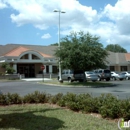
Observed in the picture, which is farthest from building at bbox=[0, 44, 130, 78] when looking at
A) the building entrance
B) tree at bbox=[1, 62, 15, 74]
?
tree at bbox=[1, 62, 15, 74]

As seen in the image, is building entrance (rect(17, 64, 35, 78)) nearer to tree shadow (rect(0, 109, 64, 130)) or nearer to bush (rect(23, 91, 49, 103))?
bush (rect(23, 91, 49, 103))

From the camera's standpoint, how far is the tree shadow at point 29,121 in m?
7.09

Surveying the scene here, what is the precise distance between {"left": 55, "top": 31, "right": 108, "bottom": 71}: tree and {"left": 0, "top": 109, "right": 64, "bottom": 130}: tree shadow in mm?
18883

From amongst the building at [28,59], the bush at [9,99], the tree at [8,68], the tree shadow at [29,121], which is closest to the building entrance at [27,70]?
the building at [28,59]

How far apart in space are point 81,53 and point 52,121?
66.1ft

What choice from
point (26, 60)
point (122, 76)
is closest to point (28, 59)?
point (26, 60)

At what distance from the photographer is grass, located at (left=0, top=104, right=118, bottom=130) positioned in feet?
22.9

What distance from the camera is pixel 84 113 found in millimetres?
9203

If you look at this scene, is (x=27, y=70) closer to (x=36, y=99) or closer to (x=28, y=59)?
(x=28, y=59)

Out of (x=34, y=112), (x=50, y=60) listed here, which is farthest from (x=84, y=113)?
(x=50, y=60)

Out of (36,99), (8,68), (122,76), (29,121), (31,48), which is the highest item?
(31,48)

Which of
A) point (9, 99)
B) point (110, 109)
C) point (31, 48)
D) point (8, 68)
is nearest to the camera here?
point (110, 109)

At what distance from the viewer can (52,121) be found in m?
7.79

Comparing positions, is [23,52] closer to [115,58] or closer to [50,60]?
[50,60]
